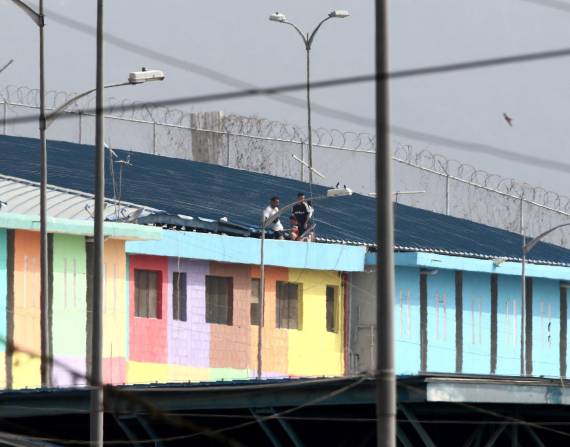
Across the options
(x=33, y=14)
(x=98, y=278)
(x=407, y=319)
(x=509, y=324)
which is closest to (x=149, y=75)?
(x=33, y=14)

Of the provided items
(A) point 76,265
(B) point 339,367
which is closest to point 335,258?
Result: (B) point 339,367

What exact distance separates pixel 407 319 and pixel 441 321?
2.01 metres

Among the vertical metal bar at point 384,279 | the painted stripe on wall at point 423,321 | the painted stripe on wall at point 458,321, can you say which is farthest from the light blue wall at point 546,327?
the vertical metal bar at point 384,279

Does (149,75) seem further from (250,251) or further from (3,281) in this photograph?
(250,251)

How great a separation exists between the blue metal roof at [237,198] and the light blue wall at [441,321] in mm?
1113

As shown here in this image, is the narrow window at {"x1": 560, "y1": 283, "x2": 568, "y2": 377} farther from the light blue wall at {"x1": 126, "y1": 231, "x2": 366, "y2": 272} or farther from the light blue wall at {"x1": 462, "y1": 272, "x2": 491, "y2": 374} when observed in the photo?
A: the light blue wall at {"x1": 126, "y1": 231, "x2": 366, "y2": 272}

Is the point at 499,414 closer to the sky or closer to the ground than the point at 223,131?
closer to the ground

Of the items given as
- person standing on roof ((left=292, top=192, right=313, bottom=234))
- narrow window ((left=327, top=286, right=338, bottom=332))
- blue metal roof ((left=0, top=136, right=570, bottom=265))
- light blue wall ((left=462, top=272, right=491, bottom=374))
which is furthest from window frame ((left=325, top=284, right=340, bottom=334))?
light blue wall ((left=462, top=272, right=491, bottom=374))

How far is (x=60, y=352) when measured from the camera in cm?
4616

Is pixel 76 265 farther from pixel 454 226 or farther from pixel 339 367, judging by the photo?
pixel 454 226

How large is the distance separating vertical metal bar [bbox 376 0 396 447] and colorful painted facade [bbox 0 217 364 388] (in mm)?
22945

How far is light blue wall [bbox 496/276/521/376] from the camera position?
64.5m

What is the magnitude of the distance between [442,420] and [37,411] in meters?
7.60

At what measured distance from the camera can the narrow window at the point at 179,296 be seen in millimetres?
52938
